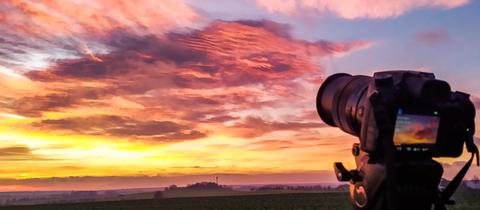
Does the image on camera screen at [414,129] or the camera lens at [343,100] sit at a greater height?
the camera lens at [343,100]

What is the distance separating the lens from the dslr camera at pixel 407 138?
145 inches

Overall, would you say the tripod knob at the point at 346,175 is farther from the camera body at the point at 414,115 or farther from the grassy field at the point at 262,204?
the grassy field at the point at 262,204

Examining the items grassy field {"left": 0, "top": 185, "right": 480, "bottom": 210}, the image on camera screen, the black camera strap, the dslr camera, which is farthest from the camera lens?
grassy field {"left": 0, "top": 185, "right": 480, "bottom": 210}

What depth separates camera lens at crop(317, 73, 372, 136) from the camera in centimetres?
418

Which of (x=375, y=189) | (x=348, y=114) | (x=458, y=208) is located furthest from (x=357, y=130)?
(x=458, y=208)

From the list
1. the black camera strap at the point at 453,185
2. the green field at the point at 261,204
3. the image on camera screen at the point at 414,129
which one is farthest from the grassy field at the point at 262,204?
the image on camera screen at the point at 414,129

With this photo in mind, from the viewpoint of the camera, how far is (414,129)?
3697 mm

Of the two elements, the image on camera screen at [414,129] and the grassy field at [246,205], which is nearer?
the image on camera screen at [414,129]

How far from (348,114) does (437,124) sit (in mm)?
711

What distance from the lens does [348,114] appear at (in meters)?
4.31

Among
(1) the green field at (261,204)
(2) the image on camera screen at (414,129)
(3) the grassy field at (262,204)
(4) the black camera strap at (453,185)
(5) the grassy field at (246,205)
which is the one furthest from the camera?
(5) the grassy field at (246,205)

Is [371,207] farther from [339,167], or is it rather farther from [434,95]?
[434,95]

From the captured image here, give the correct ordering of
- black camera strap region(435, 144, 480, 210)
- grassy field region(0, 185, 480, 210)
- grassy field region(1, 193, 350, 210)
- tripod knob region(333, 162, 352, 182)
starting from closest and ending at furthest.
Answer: black camera strap region(435, 144, 480, 210)
tripod knob region(333, 162, 352, 182)
grassy field region(0, 185, 480, 210)
grassy field region(1, 193, 350, 210)

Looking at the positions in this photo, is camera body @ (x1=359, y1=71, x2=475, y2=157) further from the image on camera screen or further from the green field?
the green field
